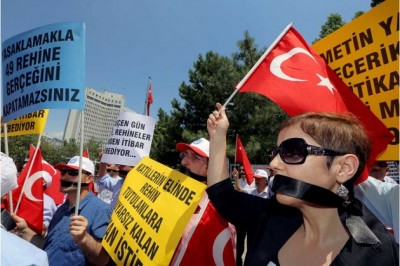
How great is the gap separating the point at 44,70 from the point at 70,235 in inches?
64.8

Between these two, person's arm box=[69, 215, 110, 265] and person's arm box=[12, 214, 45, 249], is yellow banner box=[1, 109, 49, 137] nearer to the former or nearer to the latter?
person's arm box=[12, 214, 45, 249]

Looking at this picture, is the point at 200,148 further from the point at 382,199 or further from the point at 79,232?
the point at 382,199

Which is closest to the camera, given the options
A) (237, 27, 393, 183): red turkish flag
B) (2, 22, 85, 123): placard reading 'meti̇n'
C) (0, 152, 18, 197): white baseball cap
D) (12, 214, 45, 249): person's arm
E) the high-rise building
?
(0, 152, 18, 197): white baseball cap

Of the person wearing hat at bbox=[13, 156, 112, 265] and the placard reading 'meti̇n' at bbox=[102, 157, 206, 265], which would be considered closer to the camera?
the placard reading 'meti̇n' at bbox=[102, 157, 206, 265]

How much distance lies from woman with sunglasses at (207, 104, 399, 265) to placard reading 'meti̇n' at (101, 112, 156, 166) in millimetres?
3557

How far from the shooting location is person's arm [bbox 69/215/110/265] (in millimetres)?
2602

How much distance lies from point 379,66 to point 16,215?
12.9 feet

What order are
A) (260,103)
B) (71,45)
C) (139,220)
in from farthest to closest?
1. (260,103)
2. (71,45)
3. (139,220)

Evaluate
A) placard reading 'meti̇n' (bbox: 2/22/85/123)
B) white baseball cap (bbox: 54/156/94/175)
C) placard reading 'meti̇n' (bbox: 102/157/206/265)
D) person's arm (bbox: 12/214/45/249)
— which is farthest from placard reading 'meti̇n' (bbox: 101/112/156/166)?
placard reading 'meti̇n' (bbox: 102/157/206/265)

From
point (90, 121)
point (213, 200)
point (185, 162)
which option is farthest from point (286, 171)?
point (90, 121)

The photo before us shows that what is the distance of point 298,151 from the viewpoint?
5.09 ft

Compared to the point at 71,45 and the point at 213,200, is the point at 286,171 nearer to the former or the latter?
the point at 213,200

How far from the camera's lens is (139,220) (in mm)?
2533

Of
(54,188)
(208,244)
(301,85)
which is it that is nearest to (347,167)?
(208,244)
